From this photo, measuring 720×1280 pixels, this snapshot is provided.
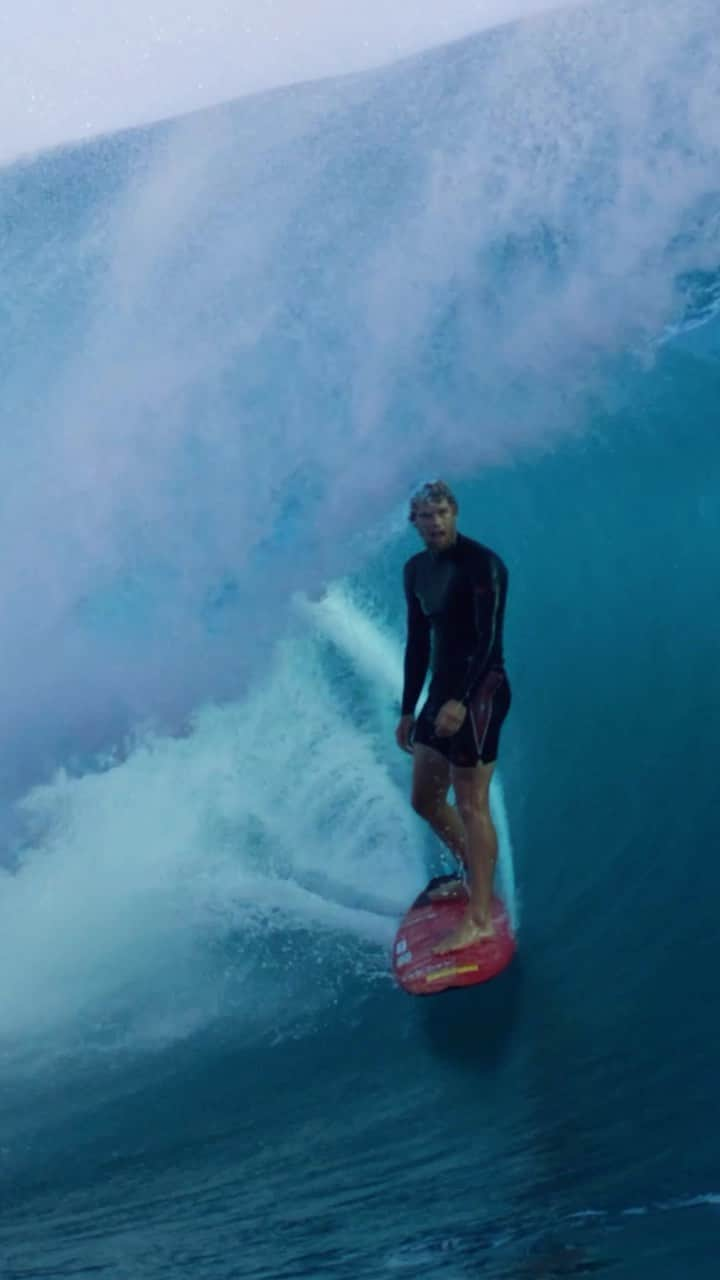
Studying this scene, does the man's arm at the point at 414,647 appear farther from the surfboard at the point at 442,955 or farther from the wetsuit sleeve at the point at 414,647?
the surfboard at the point at 442,955

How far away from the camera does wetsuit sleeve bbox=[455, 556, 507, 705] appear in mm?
2775

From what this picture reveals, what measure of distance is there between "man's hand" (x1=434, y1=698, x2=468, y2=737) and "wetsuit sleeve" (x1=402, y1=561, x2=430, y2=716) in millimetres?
225

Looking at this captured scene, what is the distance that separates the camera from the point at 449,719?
2.80 meters

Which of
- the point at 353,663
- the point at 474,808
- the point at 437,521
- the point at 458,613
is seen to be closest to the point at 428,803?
the point at 474,808

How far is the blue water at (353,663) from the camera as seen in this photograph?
2566mm

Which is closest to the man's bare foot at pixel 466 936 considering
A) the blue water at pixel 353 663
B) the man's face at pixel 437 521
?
the blue water at pixel 353 663

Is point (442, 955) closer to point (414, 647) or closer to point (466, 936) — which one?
point (466, 936)

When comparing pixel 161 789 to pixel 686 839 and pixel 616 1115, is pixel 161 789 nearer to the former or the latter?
pixel 686 839

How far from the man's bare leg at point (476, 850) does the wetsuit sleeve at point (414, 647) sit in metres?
0.24

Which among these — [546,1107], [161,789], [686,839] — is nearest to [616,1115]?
[546,1107]

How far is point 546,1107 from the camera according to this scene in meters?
2.56

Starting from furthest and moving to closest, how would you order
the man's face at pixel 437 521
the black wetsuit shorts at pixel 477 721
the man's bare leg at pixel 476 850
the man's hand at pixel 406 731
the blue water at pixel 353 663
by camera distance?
1. the man's hand at pixel 406 731
2. the man's bare leg at pixel 476 850
3. the black wetsuit shorts at pixel 477 721
4. the man's face at pixel 437 521
5. the blue water at pixel 353 663

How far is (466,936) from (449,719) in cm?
72

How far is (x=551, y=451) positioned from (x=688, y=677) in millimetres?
1333
